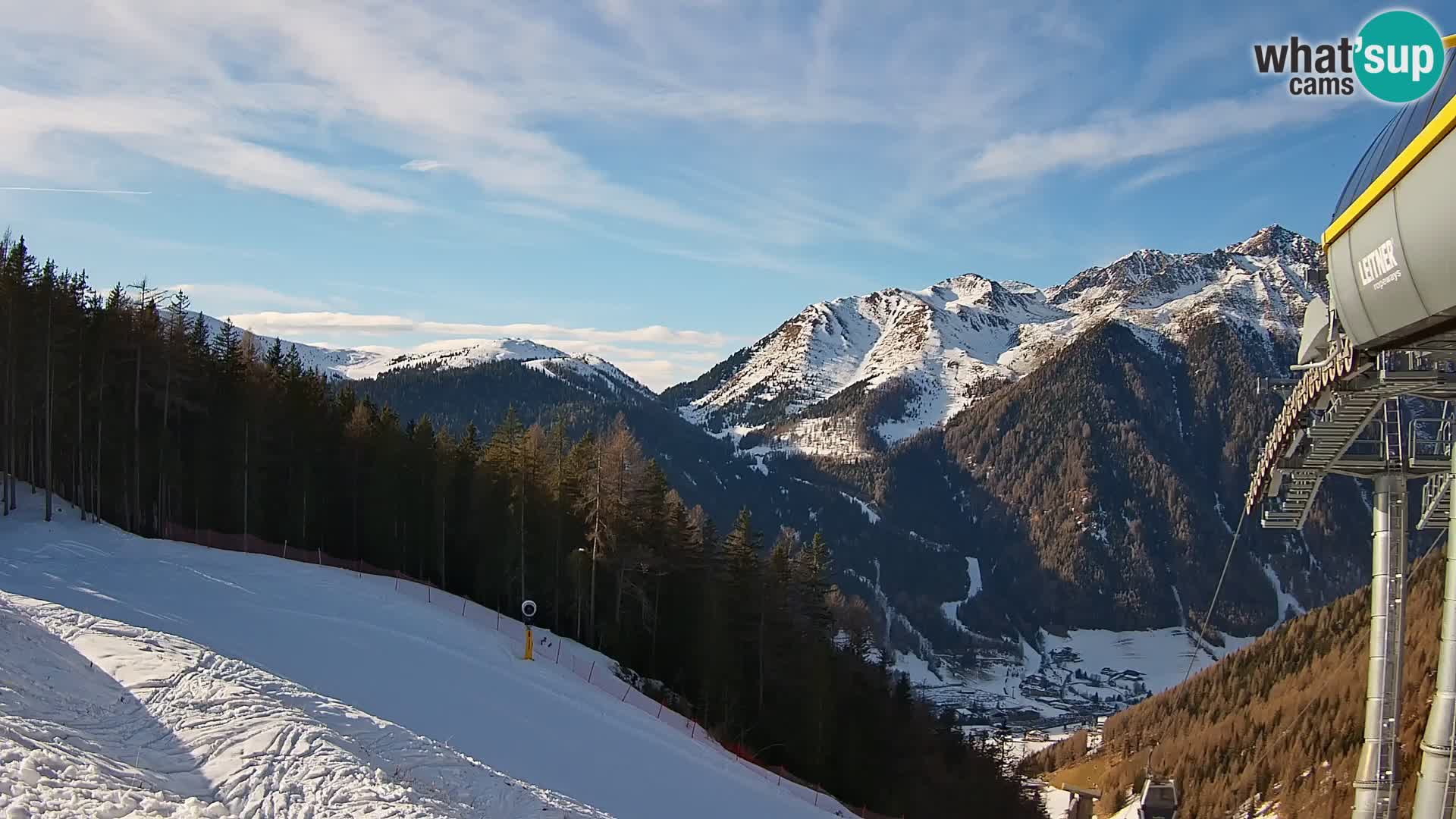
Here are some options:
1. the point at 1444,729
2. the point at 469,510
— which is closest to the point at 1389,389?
the point at 1444,729

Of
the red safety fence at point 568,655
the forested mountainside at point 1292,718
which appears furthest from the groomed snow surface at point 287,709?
the forested mountainside at point 1292,718

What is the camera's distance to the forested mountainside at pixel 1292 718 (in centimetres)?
4431

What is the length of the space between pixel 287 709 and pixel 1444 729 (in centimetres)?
1516

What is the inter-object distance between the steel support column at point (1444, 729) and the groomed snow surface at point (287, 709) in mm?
10765

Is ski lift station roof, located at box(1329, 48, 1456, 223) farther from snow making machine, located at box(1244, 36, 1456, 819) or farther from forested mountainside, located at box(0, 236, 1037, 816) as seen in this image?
forested mountainside, located at box(0, 236, 1037, 816)

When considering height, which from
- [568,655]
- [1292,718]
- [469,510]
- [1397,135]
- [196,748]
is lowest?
[1292,718]

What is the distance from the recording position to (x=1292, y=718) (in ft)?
177

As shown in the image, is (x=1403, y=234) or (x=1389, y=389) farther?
(x=1389, y=389)

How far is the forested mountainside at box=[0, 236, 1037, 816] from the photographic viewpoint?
3859 centimetres

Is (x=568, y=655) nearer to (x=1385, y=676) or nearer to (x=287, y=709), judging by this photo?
(x=287, y=709)

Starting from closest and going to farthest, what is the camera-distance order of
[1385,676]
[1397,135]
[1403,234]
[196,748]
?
1. [1403,234]
2. [1397,135]
3. [196,748]
4. [1385,676]

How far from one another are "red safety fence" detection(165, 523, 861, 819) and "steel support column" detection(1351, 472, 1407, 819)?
12665 mm

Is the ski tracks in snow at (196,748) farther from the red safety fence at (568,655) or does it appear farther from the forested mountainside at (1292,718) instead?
the forested mountainside at (1292,718)

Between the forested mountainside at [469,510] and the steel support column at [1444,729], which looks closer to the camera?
the steel support column at [1444,729]
